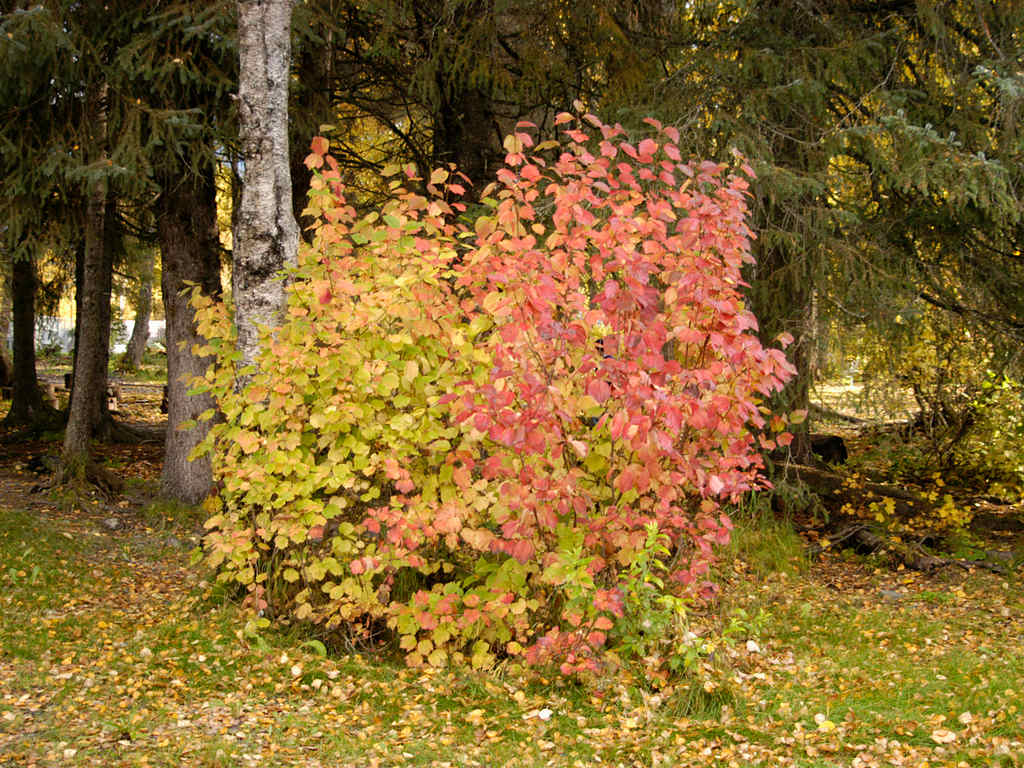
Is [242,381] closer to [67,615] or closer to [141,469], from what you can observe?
[67,615]

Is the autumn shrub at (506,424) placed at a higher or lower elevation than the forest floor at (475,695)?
higher

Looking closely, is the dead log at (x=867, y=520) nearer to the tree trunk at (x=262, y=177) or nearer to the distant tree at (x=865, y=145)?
the distant tree at (x=865, y=145)

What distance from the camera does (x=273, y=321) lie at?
Result: 558cm

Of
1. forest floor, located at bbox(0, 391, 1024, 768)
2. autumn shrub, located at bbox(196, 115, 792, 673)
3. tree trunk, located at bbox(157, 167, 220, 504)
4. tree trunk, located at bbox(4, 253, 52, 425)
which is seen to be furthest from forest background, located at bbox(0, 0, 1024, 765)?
tree trunk, located at bbox(4, 253, 52, 425)

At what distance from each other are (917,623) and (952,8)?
184 inches

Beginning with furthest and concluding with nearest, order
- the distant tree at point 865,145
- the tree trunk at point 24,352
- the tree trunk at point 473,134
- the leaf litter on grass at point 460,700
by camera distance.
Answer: the tree trunk at point 24,352 < the tree trunk at point 473,134 < the distant tree at point 865,145 < the leaf litter on grass at point 460,700

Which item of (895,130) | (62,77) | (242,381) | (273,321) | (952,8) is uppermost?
(952,8)

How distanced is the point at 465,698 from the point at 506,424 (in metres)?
1.40

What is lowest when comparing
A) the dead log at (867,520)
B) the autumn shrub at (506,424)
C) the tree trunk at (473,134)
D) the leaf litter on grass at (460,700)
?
the leaf litter on grass at (460,700)

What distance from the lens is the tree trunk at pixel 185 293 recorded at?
8391 millimetres

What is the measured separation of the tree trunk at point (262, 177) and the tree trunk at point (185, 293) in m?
2.72

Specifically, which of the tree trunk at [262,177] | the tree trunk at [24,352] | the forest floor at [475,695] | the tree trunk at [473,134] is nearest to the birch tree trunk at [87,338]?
the forest floor at [475,695]

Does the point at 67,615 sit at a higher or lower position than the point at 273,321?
lower

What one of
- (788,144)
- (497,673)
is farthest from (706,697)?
(788,144)
